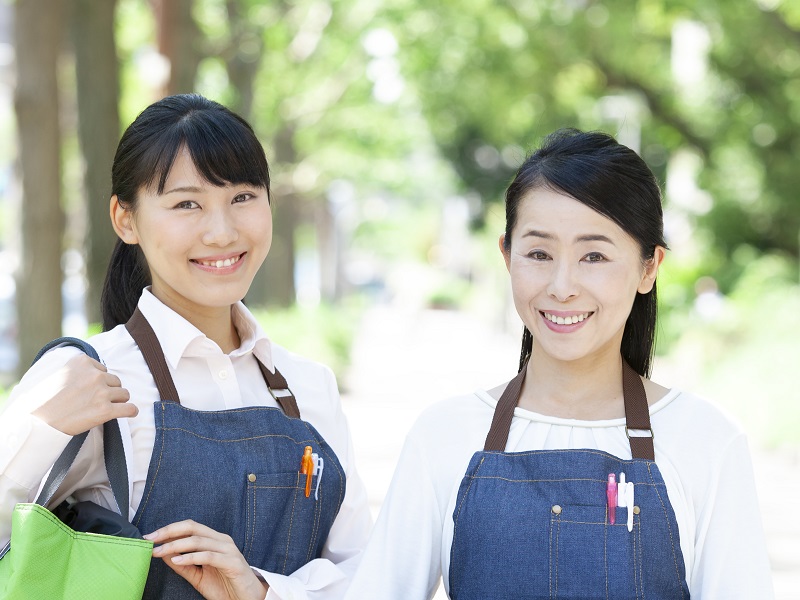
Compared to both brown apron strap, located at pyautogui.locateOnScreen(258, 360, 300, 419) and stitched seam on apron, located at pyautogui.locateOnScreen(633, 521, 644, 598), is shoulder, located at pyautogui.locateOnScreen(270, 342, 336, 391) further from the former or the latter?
stitched seam on apron, located at pyautogui.locateOnScreen(633, 521, 644, 598)

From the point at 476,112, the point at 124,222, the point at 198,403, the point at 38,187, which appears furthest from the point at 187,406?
the point at 476,112

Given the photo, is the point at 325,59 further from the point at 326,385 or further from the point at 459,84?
the point at 326,385

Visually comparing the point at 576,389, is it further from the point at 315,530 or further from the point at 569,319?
the point at 315,530

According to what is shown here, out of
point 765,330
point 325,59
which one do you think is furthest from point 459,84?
point 765,330

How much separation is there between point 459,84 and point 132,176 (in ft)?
47.7

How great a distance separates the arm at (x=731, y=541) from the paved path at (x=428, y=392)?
2.11m

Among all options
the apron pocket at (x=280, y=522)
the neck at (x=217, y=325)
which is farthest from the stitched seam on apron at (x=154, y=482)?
the neck at (x=217, y=325)

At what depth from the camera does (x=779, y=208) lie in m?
19.4

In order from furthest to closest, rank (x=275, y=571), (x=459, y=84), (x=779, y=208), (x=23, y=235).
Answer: (x=779, y=208) < (x=459, y=84) < (x=23, y=235) < (x=275, y=571)

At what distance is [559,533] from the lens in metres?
2.25

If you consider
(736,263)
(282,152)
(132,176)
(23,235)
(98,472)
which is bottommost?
(98,472)

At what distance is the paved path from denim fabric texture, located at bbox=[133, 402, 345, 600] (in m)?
1.84

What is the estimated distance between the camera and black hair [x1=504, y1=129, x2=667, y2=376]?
2363 millimetres

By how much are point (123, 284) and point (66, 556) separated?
0.89m
